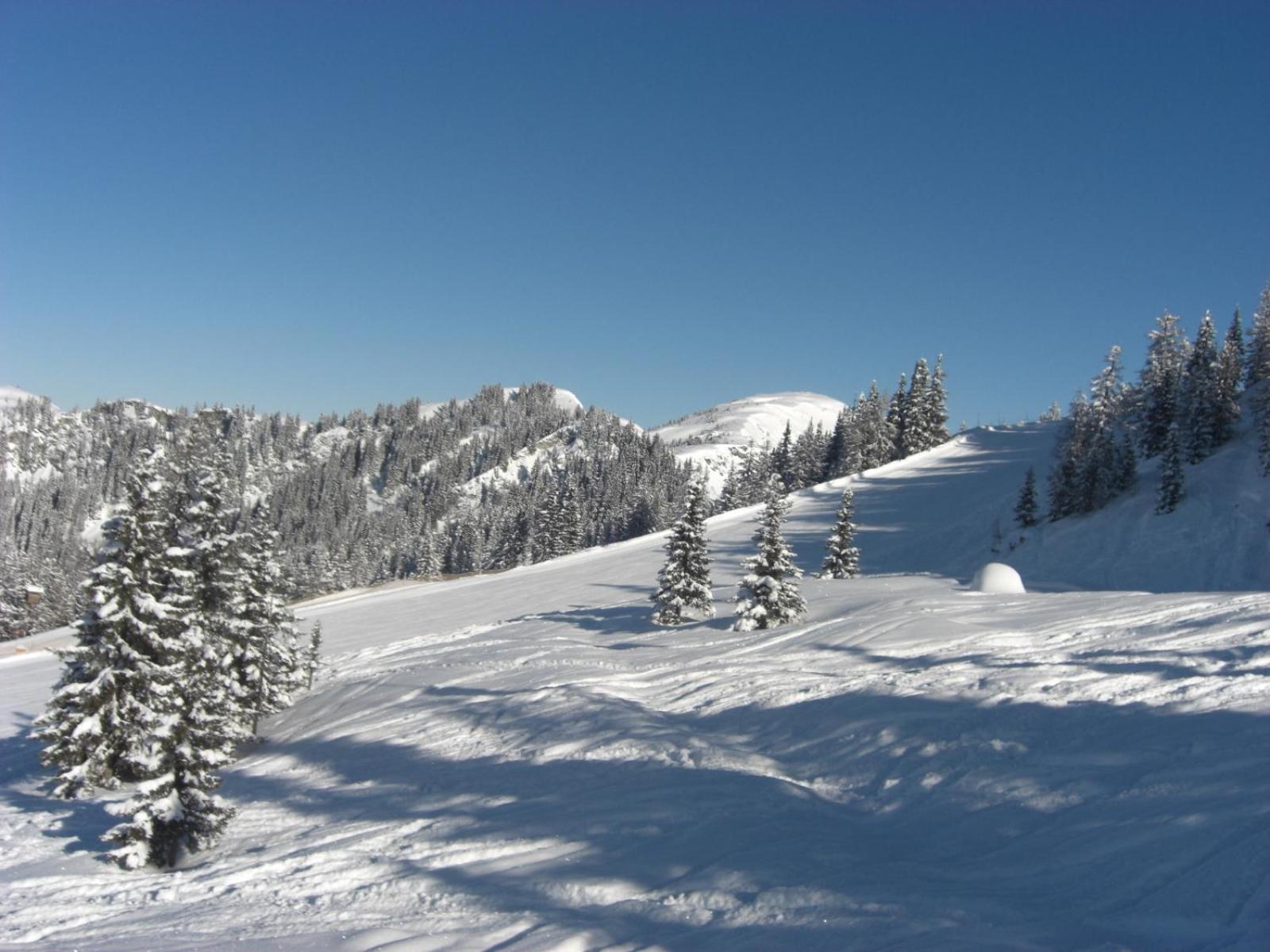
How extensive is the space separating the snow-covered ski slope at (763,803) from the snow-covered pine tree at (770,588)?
5.73 feet

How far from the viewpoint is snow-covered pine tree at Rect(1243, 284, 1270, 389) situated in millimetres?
55509

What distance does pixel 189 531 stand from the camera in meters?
20.8

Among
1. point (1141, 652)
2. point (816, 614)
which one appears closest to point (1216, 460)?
point (816, 614)

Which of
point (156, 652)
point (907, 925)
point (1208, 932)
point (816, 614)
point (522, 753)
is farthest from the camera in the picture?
point (816, 614)

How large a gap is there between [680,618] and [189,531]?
1797 cm

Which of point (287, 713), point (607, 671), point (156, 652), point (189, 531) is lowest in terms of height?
point (287, 713)

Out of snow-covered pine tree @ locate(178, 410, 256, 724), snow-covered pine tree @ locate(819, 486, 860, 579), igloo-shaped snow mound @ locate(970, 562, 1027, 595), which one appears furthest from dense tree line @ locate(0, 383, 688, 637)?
igloo-shaped snow mound @ locate(970, 562, 1027, 595)

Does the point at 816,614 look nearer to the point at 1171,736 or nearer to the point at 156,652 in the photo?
the point at 1171,736

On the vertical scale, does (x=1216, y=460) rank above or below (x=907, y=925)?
above

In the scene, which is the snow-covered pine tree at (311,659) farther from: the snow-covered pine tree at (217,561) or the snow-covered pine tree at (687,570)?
the snow-covered pine tree at (687,570)

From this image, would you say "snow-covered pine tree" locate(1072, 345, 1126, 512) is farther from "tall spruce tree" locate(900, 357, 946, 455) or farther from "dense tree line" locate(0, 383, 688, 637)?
"dense tree line" locate(0, 383, 688, 637)

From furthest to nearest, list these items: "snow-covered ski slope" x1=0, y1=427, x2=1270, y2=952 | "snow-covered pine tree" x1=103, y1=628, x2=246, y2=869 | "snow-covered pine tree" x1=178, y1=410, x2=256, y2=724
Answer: "snow-covered pine tree" x1=178, y1=410, x2=256, y2=724 < "snow-covered pine tree" x1=103, y1=628, x2=246, y2=869 < "snow-covered ski slope" x1=0, y1=427, x2=1270, y2=952

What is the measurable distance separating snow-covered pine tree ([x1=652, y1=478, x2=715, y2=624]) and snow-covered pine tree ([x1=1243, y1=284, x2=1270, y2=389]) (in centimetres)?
4918

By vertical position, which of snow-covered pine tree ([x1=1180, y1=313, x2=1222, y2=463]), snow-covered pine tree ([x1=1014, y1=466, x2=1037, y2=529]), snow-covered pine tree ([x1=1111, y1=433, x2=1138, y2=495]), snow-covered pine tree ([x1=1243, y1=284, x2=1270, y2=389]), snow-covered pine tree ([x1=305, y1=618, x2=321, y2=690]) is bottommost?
snow-covered pine tree ([x1=305, y1=618, x2=321, y2=690])
